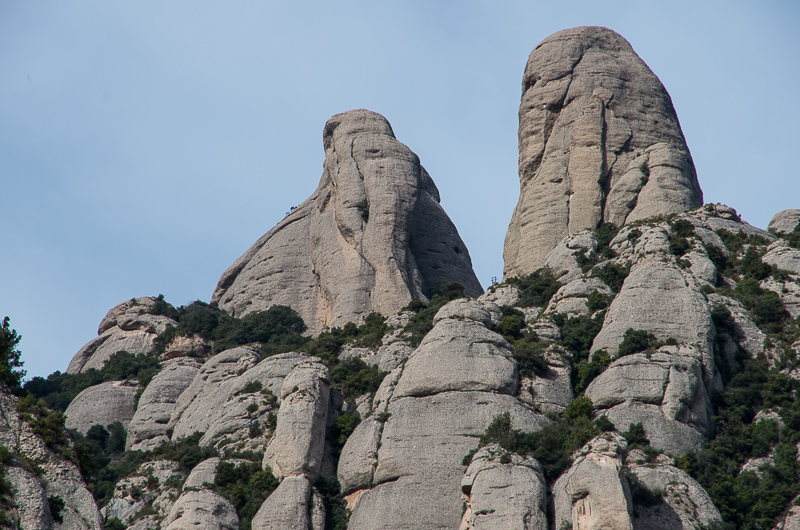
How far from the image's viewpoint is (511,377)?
51.4 m

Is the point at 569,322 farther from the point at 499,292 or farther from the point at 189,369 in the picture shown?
the point at 189,369

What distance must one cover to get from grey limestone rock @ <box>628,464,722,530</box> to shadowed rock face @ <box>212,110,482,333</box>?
3241 centimetres

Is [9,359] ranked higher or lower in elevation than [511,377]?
lower

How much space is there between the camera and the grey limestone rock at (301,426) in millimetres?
49781

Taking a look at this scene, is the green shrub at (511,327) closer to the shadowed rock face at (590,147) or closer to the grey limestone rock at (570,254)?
the grey limestone rock at (570,254)

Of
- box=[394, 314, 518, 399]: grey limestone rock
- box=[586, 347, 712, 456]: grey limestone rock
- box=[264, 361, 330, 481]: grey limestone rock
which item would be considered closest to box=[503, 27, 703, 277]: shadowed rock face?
box=[394, 314, 518, 399]: grey limestone rock

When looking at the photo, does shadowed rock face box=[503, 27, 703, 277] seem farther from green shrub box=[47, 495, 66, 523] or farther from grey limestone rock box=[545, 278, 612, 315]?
green shrub box=[47, 495, 66, 523]

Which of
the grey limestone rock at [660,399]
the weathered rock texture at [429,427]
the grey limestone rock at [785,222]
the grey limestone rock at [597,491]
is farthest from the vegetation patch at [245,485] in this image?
the grey limestone rock at [785,222]

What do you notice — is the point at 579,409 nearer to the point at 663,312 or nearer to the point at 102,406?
the point at 663,312

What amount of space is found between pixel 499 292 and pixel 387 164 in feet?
65.5

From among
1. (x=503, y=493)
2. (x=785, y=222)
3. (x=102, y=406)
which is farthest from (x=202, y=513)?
(x=785, y=222)

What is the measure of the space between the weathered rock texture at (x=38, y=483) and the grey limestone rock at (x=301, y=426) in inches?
947

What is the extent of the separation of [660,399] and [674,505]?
624cm

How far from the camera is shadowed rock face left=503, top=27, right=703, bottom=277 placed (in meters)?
74.2
